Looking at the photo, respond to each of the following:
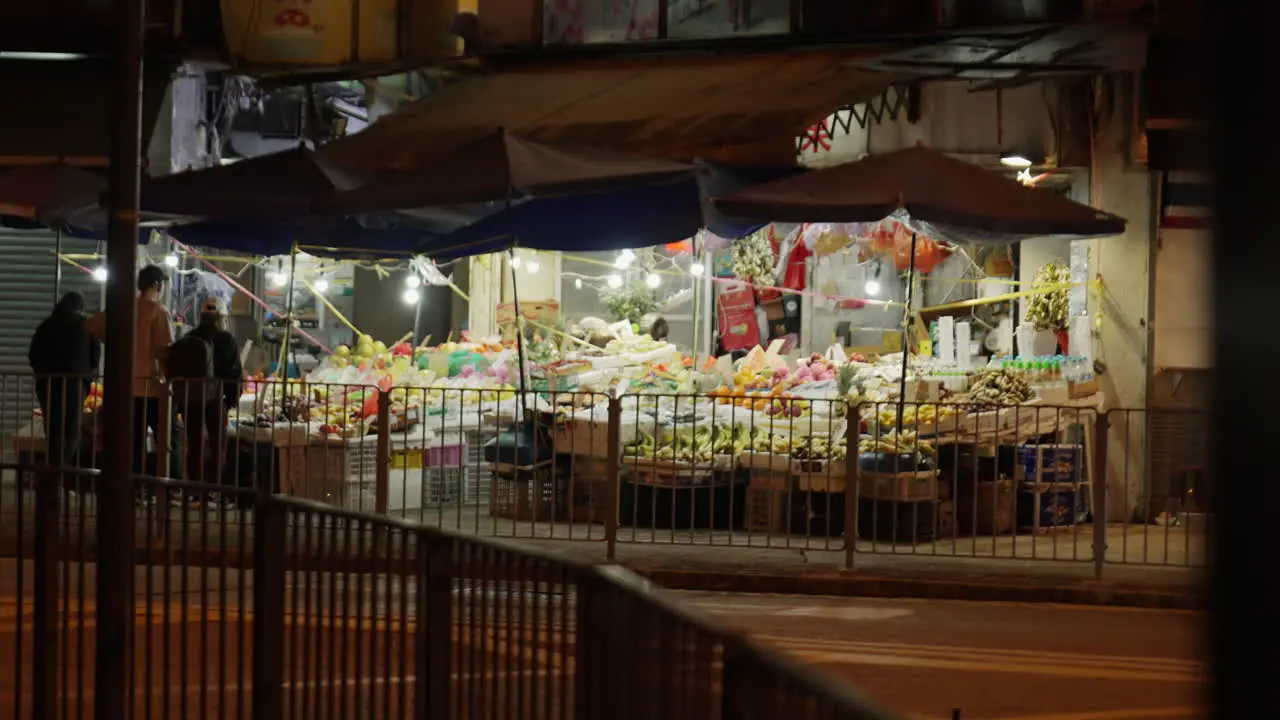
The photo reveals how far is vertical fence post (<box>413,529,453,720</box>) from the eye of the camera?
444cm

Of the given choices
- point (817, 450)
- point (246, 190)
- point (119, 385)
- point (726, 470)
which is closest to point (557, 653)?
point (119, 385)

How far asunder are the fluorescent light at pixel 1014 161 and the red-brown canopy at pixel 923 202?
2.93 m

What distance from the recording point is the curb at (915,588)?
10891 mm

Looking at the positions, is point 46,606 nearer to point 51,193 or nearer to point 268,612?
point 268,612

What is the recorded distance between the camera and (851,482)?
11.3 meters

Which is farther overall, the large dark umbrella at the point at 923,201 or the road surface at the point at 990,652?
the large dark umbrella at the point at 923,201

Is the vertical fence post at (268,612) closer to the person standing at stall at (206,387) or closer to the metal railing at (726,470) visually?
the metal railing at (726,470)

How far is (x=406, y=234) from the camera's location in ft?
52.4

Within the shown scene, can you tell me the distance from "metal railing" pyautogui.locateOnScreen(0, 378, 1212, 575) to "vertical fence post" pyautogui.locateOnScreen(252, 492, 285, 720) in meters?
6.38

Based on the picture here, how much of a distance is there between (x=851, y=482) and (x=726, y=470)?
1845 millimetres

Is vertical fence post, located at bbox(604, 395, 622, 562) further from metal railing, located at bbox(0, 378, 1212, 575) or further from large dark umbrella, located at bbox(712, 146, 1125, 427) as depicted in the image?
large dark umbrella, located at bbox(712, 146, 1125, 427)

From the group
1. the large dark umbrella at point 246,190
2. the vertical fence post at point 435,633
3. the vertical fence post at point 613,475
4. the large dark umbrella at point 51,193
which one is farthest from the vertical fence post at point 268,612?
the large dark umbrella at point 51,193

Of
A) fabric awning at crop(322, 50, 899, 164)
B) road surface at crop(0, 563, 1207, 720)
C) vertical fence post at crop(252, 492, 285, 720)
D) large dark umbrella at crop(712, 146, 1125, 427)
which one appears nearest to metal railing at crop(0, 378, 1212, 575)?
large dark umbrella at crop(712, 146, 1125, 427)

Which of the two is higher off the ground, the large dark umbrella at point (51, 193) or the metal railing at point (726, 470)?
the large dark umbrella at point (51, 193)
